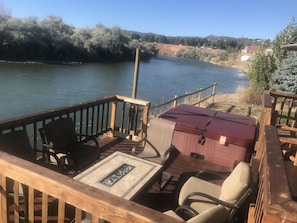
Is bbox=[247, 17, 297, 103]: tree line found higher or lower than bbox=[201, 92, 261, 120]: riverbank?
higher

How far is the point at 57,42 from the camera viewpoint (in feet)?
102

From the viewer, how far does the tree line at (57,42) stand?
90.2 feet

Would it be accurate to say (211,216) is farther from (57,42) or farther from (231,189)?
(57,42)

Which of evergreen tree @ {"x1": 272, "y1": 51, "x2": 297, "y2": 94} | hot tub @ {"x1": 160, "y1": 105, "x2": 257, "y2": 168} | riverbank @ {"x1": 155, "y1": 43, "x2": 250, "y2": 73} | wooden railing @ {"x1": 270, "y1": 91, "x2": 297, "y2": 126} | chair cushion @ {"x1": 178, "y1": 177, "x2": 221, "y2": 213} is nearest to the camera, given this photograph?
chair cushion @ {"x1": 178, "y1": 177, "x2": 221, "y2": 213}

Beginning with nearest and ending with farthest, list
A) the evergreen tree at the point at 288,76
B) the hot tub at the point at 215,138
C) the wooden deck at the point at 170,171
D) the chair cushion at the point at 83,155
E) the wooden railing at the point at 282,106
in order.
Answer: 1. the wooden deck at the point at 170,171
2. the chair cushion at the point at 83,155
3. the wooden railing at the point at 282,106
4. the hot tub at the point at 215,138
5. the evergreen tree at the point at 288,76

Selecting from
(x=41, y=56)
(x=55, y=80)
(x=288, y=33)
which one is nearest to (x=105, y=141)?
(x=288, y=33)

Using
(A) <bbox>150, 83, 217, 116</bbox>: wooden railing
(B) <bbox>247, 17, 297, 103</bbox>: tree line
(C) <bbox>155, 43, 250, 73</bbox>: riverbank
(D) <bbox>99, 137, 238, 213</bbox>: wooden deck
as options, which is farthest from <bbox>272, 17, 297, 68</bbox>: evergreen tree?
(C) <bbox>155, 43, 250, 73</bbox>: riverbank

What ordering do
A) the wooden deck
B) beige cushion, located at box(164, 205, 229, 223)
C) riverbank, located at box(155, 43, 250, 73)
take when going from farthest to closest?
riverbank, located at box(155, 43, 250, 73) → the wooden deck → beige cushion, located at box(164, 205, 229, 223)

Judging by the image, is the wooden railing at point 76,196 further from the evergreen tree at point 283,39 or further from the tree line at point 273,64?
the evergreen tree at point 283,39

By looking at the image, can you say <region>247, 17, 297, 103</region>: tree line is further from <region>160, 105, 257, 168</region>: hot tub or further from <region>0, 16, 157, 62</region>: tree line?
<region>0, 16, 157, 62</region>: tree line

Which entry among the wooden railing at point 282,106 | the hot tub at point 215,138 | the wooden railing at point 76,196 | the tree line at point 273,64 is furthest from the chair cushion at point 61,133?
the tree line at point 273,64

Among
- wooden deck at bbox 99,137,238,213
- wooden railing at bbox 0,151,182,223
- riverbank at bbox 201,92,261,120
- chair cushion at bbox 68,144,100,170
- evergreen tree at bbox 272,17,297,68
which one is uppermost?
evergreen tree at bbox 272,17,297,68

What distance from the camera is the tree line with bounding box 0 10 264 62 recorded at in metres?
27.5

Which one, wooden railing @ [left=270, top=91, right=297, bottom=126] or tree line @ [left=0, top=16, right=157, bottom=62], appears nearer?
wooden railing @ [left=270, top=91, right=297, bottom=126]
